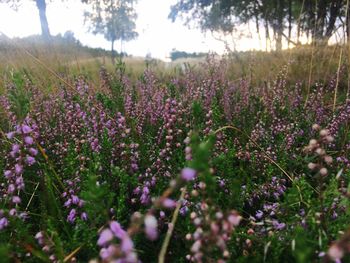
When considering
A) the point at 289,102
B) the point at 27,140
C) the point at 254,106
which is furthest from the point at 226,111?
the point at 27,140

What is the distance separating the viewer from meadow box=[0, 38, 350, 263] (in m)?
1.13

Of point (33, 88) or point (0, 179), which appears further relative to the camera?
point (33, 88)

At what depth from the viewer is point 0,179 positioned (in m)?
2.35

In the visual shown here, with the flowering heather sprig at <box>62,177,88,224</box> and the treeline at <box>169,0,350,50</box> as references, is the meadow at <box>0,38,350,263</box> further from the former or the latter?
the treeline at <box>169,0,350,50</box>

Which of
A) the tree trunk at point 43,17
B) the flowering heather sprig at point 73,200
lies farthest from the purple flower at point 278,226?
the tree trunk at point 43,17

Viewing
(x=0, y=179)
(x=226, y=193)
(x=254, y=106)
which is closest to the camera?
(x=226, y=193)

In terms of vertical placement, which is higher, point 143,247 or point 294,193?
point 294,193

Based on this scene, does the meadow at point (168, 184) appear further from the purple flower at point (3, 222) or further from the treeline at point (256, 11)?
the treeline at point (256, 11)

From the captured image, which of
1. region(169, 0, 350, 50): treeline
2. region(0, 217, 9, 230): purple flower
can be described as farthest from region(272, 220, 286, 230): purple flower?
region(169, 0, 350, 50): treeline

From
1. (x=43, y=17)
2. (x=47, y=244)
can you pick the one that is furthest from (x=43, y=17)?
(x=47, y=244)

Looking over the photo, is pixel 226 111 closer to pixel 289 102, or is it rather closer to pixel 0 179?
pixel 289 102

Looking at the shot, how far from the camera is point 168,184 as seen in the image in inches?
83.6

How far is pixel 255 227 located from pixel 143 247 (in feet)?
2.02

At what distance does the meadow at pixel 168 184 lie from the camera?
1131 mm
